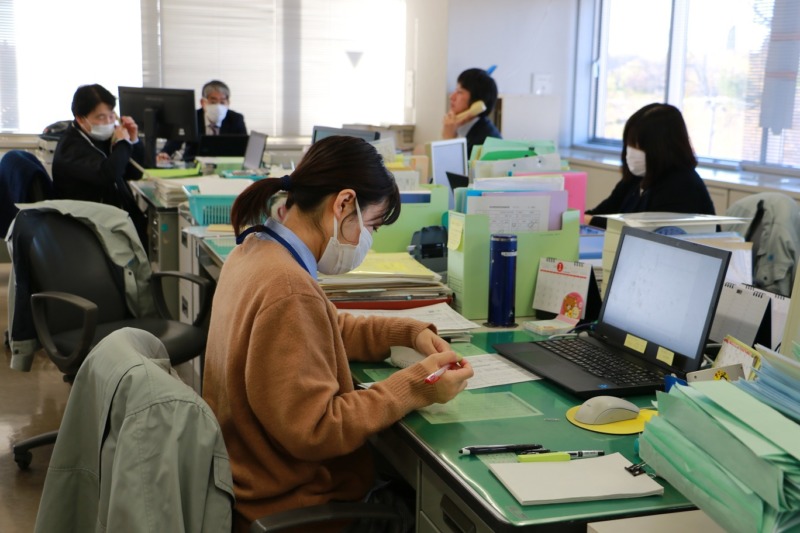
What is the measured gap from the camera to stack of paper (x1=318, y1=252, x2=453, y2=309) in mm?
2234

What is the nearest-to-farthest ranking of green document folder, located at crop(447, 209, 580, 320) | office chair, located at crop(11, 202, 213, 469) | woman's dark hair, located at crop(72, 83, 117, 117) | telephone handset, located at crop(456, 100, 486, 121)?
green document folder, located at crop(447, 209, 580, 320) < office chair, located at crop(11, 202, 213, 469) < woman's dark hair, located at crop(72, 83, 117, 117) < telephone handset, located at crop(456, 100, 486, 121)

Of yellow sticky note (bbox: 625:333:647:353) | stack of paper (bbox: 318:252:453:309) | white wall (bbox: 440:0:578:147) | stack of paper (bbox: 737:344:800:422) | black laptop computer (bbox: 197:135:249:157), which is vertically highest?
white wall (bbox: 440:0:578:147)

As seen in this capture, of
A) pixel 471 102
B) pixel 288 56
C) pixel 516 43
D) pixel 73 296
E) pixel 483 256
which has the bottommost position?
pixel 73 296

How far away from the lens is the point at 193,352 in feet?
9.77

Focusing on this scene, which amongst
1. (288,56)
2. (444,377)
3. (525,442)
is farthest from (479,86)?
(525,442)

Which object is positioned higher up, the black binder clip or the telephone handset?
the telephone handset

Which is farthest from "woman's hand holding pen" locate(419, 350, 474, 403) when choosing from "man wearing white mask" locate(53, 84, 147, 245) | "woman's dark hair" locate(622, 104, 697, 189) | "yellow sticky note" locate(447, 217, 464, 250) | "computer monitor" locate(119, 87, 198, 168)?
"computer monitor" locate(119, 87, 198, 168)

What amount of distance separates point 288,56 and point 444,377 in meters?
6.54

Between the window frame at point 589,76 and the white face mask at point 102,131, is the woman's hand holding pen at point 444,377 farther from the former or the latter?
the window frame at point 589,76

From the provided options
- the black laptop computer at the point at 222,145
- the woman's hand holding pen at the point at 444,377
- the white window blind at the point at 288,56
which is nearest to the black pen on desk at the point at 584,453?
the woman's hand holding pen at the point at 444,377

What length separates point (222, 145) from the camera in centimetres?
554

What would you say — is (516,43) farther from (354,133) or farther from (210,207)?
(210,207)

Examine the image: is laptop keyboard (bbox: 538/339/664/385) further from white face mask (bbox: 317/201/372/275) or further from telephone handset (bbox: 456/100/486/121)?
telephone handset (bbox: 456/100/486/121)

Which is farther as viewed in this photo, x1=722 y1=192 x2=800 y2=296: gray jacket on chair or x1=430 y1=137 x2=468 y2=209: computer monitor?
x1=430 y1=137 x2=468 y2=209: computer monitor
